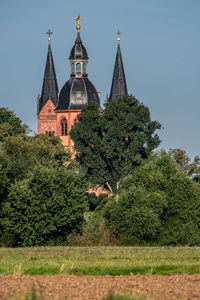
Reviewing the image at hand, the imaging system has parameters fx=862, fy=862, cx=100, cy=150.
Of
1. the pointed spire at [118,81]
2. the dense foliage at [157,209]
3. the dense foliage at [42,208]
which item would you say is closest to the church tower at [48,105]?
the pointed spire at [118,81]

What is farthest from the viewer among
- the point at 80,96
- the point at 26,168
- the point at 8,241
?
the point at 80,96

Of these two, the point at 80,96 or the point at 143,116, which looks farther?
the point at 80,96

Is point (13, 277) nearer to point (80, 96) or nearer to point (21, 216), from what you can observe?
point (21, 216)

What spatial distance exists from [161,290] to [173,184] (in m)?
31.6

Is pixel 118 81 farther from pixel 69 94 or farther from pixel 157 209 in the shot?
pixel 157 209

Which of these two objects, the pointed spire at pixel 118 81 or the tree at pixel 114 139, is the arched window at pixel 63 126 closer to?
the pointed spire at pixel 118 81

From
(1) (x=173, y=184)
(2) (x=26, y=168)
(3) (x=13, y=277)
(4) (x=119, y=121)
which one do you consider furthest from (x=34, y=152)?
(3) (x=13, y=277)

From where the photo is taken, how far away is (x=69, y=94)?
134 m

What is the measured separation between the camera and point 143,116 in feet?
310

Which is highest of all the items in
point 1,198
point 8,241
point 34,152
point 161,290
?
point 34,152

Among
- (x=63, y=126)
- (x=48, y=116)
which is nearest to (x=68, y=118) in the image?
(x=63, y=126)

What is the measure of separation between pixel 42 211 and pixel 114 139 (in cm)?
4538

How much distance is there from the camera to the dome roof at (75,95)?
439ft

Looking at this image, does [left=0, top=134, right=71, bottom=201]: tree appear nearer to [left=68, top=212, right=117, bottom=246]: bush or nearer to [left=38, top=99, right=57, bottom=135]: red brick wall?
[left=68, top=212, right=117, bottom=246]: bush
